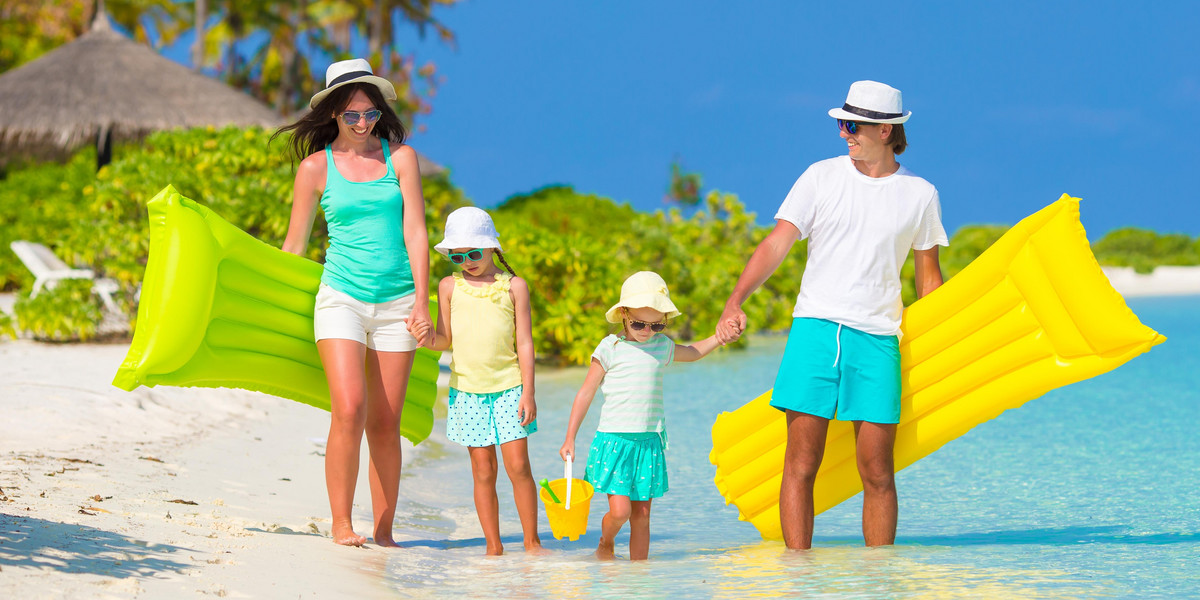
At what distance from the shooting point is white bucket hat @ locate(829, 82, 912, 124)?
13.3ft

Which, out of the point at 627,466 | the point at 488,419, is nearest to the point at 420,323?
the point at 488,419

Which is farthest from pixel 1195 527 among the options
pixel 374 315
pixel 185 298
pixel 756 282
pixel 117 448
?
pixel 117 448

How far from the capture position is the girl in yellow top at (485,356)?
171 inches

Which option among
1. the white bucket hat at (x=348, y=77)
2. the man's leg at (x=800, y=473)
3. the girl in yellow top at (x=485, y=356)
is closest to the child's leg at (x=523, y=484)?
the girl in yellow top at (x=485, y=356)

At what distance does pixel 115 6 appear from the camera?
35.8 meters

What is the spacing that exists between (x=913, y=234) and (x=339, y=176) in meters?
2.16

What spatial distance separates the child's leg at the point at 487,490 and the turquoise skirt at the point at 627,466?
396 millimetres

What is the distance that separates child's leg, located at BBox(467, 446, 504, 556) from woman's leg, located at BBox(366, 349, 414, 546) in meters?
0.34

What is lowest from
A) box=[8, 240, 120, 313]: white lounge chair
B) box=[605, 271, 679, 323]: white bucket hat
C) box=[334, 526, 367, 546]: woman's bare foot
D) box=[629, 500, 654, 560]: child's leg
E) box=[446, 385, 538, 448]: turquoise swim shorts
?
box=[334, 526, 367, 546]: woman's bare foot

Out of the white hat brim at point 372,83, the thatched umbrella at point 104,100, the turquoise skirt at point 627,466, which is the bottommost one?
the turquoise skirt at point 627,466

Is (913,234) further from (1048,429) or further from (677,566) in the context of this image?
(1048,429)

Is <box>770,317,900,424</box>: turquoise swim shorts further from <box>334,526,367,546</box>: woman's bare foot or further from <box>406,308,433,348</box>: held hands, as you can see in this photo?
<box>334,526,367,546</box>: woman's bare foot

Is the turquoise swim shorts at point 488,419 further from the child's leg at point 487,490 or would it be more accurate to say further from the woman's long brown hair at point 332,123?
the woman's long brown hair at point 332,123

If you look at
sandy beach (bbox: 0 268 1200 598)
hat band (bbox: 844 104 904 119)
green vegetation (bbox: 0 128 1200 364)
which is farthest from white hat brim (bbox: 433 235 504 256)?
green vegetation (bbox: 0 128 1200 364)
